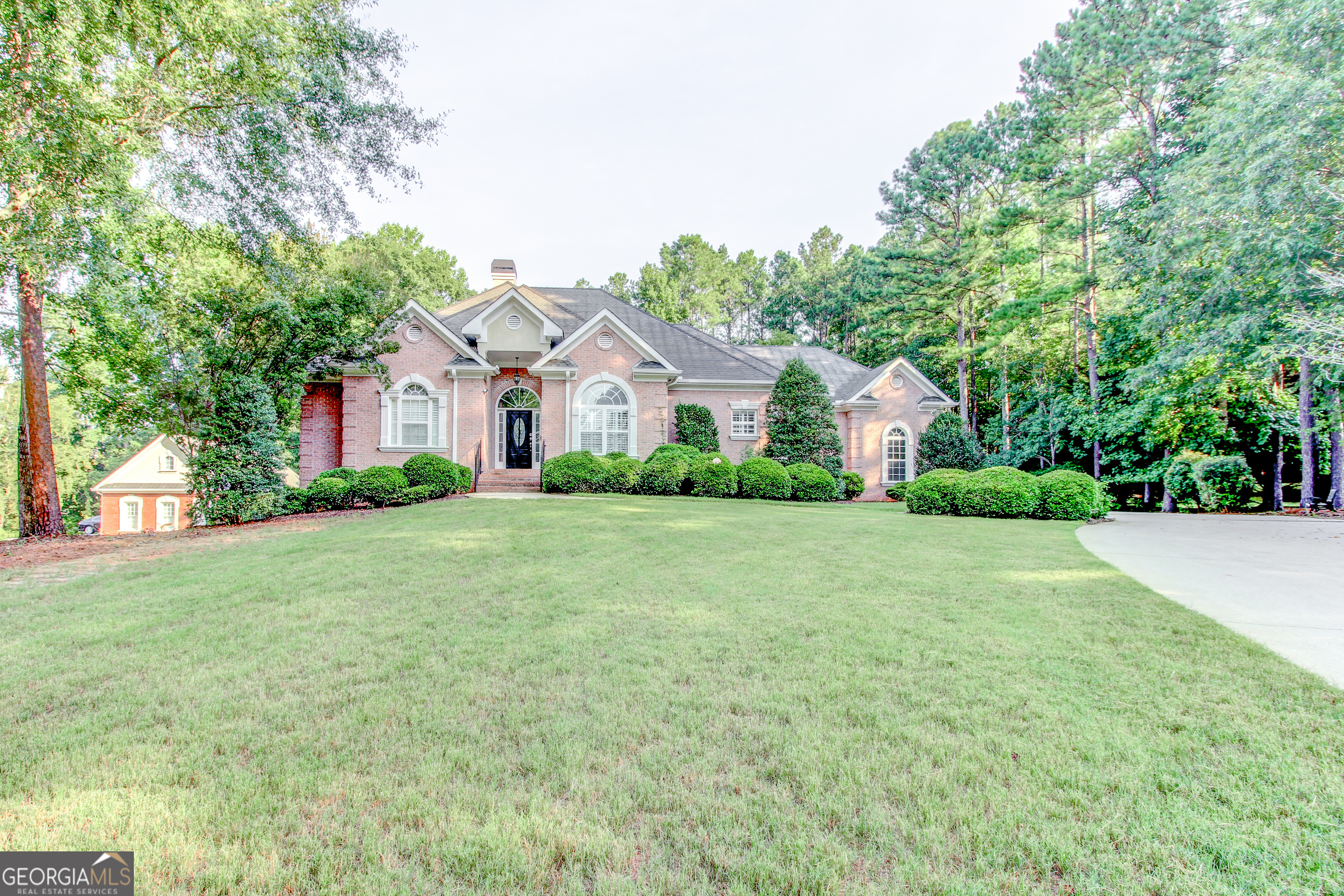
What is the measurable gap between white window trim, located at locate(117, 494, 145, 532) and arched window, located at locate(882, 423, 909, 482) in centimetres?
3455

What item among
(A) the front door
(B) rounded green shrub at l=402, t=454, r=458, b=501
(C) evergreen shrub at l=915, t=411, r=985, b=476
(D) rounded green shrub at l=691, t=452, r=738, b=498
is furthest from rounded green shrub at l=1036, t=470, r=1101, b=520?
(A) the front door

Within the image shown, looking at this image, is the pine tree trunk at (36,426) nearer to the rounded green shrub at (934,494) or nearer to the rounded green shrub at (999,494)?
the rounded green shrub at (934,494)

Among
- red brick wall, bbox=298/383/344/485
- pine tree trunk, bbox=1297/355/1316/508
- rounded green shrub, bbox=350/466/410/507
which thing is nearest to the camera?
→ rounded green shrub, bbox=350/466/410/507

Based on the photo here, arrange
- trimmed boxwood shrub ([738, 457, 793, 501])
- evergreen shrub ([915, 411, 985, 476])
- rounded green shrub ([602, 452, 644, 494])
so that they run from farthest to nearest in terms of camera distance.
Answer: evergreen shrub ([915, 411, 985, 476]) → trimmed boxwood shrub ([738, 457, 793, 501]) → rounded green shrub ([602, 452, 644, 494])

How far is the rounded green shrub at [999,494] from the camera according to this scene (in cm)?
1275

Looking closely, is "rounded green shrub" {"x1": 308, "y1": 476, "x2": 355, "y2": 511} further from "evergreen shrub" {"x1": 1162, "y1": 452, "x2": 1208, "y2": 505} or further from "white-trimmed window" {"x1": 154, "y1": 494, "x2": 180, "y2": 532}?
"evergreen shrub" {"x1": 1162, "y1": 452, "x2": 1208, "y2": 505}

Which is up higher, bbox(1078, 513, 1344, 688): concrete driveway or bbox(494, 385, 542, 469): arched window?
bbox(494, 385, 542, 469): arched window

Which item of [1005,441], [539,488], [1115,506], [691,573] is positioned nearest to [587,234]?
[539,488]

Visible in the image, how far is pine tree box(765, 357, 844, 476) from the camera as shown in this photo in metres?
19.0

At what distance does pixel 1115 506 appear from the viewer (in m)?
19.0

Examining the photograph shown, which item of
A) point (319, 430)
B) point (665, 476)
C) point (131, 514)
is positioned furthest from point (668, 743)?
point (131, 514)

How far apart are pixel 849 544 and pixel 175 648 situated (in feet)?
25.2

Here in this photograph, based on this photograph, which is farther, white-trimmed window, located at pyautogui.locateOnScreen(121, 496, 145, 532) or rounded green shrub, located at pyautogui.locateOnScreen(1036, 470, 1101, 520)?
white-trimmed window, located at pyautogui.locateOnScreen(121, 496, 145, 532)

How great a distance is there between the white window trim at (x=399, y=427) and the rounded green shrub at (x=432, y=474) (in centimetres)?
224
